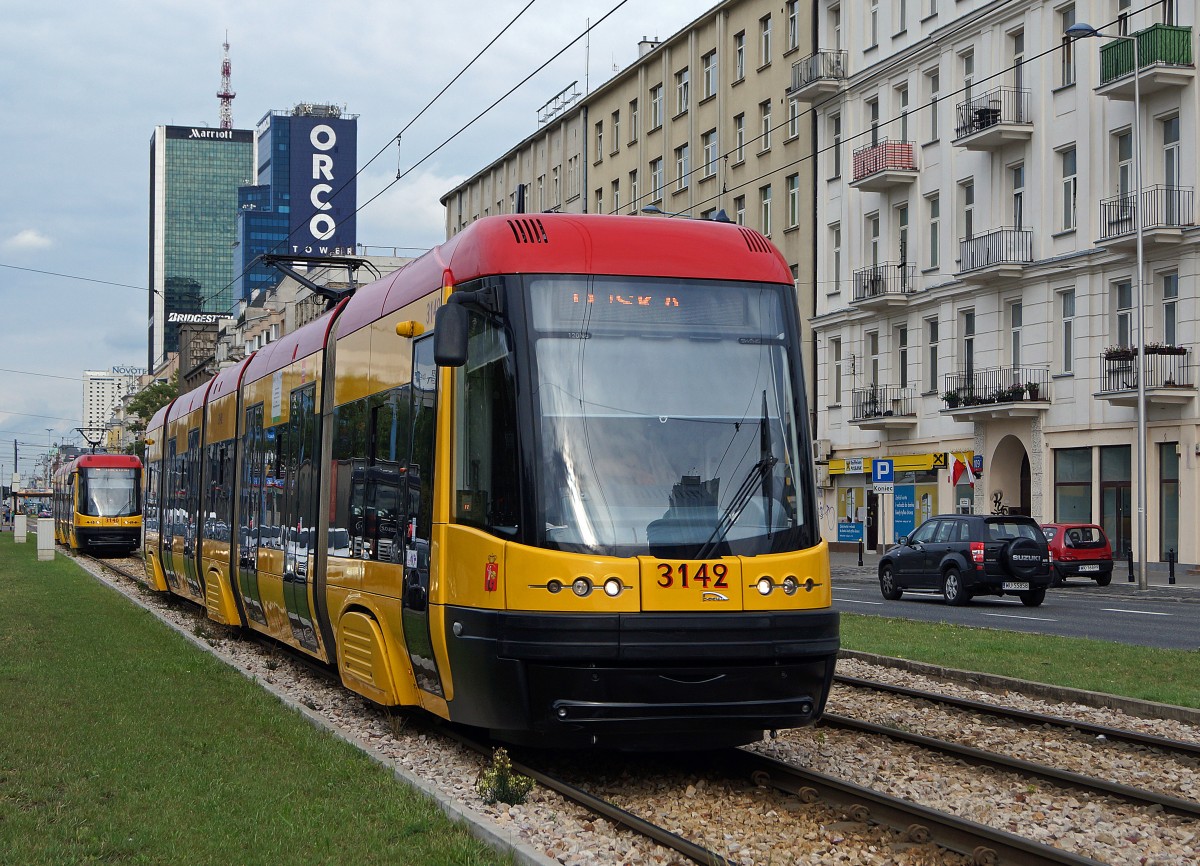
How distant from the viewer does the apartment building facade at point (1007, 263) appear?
121ft

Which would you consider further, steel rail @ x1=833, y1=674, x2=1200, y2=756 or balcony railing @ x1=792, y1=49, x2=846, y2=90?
balcony railing @ x1=792, y1=49, x2=846, y2=90

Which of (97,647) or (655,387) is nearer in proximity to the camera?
(655,387)

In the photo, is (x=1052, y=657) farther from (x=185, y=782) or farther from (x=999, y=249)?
(x=999, y=249)

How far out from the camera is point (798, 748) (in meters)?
10.8

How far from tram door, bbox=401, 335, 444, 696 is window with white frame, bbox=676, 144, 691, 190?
51.4 meters

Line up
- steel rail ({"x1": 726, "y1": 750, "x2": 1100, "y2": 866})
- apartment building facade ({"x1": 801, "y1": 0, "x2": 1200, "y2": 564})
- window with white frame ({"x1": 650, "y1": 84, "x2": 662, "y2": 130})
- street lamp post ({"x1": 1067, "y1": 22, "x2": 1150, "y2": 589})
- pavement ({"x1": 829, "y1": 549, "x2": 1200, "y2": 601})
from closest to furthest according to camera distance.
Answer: steel rail ({"x1": 726, "y1": 750, "x2": 1100, "y2": 866})
pavement ({"x1": 829, "y1": 549, "x2": 1200, "y2": 601})
street lamp post ({"x1": 1067, "y1": 22, "x2": 1150, "y2": 589})
apartment building facade ({"x1": 801, "y1": 0, "x2": 1200, "y2": 564})
window with white frame ({"x1": 650, "y1": 84, "x2": 662, "y2": 130})

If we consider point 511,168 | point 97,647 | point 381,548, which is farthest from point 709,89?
point 381,548

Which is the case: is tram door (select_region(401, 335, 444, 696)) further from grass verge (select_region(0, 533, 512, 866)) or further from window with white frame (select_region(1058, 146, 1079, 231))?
window with white frame (select_region(1058, 146, 1079, 231))

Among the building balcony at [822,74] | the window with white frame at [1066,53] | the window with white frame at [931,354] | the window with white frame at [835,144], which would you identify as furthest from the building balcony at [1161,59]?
the window with white frame at [835,144]

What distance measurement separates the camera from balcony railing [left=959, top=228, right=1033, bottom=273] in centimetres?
4153

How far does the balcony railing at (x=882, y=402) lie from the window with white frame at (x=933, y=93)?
7.57 m

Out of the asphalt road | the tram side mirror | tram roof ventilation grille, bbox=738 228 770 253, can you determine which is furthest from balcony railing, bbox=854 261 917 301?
the tram side mirror

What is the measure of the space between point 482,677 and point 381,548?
220 cm

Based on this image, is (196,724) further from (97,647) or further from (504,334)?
(97,647)
